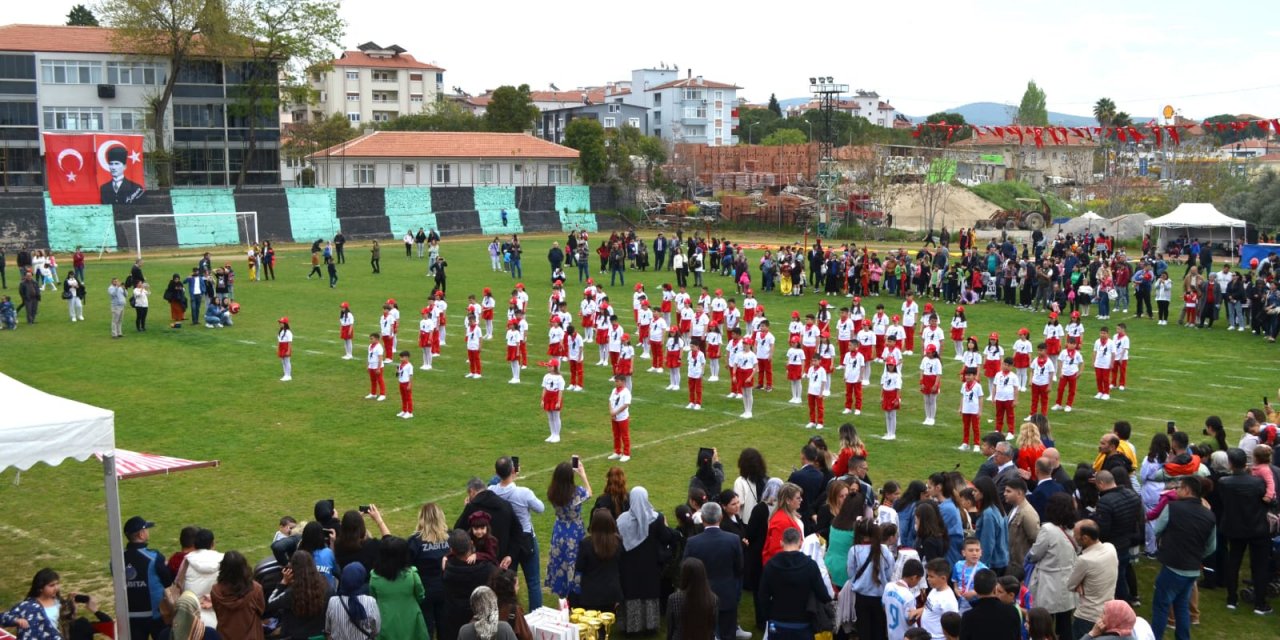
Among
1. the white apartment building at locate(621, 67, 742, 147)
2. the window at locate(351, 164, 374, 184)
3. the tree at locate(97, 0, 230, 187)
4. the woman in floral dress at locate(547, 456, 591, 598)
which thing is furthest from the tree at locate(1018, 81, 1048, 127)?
the woman in floral dress at locate(547, 456, 591, 598)

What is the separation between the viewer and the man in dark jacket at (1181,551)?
918cm

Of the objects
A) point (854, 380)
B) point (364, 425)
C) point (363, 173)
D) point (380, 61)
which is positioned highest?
point (380, 61)

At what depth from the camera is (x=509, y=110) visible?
264 ft

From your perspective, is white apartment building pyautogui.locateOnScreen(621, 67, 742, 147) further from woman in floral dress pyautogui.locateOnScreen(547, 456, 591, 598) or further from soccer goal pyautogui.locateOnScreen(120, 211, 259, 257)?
woman in floral dress pyautogui.locateOnScreen(547, 456, 591, 598)

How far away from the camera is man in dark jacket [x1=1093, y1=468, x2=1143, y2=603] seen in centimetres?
946

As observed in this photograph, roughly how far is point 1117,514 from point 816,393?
868 centimetres

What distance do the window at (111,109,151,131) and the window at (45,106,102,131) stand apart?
72cm

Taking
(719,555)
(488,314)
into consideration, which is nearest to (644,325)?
(488,314)

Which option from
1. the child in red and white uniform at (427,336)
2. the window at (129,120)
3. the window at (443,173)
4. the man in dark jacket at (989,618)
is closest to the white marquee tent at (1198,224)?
the child in red and white uniform at (427,336)

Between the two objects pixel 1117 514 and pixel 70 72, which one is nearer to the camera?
pixel 1117 514

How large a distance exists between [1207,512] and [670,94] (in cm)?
9595

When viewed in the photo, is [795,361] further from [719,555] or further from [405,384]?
[719,555]

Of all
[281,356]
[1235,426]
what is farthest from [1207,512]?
[281,356]

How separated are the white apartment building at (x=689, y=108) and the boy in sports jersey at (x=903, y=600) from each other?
9338 cm
